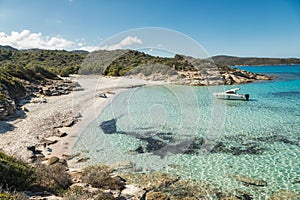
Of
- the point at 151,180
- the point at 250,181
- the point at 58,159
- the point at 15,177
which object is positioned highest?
the point at 15,177

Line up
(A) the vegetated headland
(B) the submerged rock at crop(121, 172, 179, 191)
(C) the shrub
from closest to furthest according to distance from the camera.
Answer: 1. (C) the shrub
2. (A) the vegetated headland
3. (B) the submerged rock at crop(121, 172, 179, 191)

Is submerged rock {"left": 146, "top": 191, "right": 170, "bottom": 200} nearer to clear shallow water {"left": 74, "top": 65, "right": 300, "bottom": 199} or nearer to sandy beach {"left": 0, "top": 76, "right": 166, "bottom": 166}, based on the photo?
clear shallow water {"left": 74, "top": 65, "right": 300, "bottom": 199}

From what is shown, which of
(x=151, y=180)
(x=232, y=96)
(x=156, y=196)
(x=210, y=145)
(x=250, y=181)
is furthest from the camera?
(x=232, y=96)

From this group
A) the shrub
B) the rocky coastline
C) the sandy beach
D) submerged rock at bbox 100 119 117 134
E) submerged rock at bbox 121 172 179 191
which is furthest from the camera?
submerged rock at bbox 100 119 117 134

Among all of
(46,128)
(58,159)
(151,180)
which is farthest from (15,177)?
(46,128)

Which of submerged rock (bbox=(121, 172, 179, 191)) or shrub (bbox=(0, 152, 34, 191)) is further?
submerged rock (bbox=(121, 172, 179, 191))

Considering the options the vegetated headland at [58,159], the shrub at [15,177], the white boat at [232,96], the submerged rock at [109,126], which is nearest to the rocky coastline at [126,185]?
the vegetated headland at [58,159]

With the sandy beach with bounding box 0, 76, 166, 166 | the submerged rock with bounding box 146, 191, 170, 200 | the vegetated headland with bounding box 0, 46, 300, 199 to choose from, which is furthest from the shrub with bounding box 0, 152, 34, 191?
the submerged rock with bounding box 146, 191, 170, 200

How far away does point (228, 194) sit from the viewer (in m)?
6.54

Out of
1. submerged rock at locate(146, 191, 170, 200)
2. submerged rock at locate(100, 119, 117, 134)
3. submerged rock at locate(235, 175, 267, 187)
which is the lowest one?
submerged rock at locate(235, 175, 267, 187)

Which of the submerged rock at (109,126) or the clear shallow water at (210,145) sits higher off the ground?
the submerged rock at (109,126)

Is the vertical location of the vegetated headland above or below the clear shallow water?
above

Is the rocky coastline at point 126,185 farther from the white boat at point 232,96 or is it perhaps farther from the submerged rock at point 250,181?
the white boat at point 232,96

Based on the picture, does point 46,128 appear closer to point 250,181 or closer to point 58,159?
point 58,159
